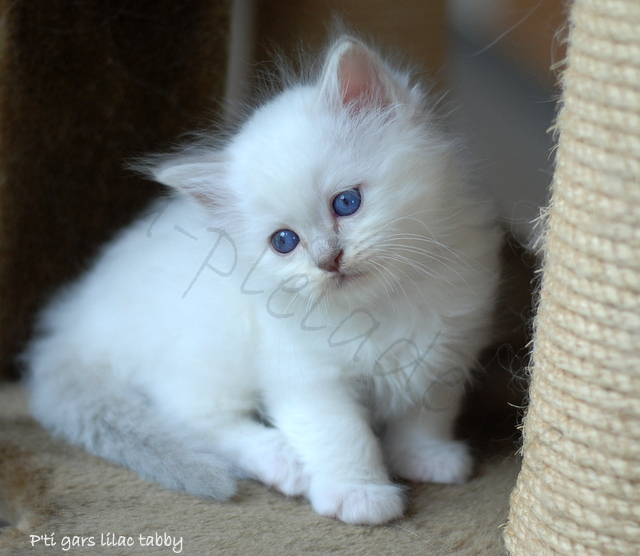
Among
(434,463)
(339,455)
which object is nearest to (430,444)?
(434,463)

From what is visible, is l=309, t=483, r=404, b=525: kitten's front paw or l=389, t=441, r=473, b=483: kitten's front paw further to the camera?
l=389, t=441, r=473, b=483: kitten's front paw

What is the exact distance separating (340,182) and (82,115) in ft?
4.15

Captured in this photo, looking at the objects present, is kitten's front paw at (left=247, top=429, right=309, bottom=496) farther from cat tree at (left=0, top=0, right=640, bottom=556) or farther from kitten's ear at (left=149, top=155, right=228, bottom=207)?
kitten's ear at (left=149, top=155, right=228, bottom=207)

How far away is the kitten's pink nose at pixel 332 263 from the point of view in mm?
1338

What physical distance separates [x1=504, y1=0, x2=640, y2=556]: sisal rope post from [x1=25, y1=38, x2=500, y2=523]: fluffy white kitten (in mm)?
404

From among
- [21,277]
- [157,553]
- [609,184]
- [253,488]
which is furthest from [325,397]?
[21,277]

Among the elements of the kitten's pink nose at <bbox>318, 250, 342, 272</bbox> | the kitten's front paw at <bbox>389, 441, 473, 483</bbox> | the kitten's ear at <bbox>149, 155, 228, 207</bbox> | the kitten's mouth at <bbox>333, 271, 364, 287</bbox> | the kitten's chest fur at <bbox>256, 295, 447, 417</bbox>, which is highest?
the kitten's ear at <bbox>149, 155, 228, 207</bbox>

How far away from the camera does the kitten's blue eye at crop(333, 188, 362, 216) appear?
54.7 inches

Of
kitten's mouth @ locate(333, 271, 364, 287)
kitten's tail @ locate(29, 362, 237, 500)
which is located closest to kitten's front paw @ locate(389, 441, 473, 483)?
kitten's tail @ locate(29, 362, 237, 500)

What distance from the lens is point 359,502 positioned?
1.45m

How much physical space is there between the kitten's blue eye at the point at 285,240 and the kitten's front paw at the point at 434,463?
67 cm

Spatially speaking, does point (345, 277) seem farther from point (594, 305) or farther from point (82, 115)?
point (82, 115)

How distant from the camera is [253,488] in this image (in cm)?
162

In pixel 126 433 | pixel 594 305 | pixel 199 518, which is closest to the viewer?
→ pixel 594 305
